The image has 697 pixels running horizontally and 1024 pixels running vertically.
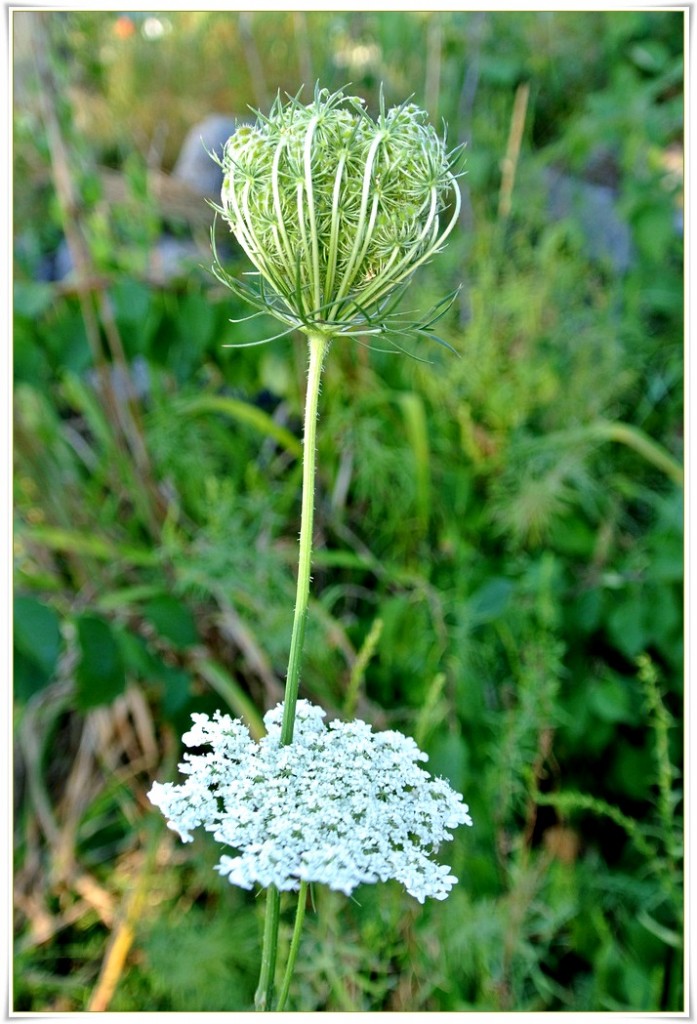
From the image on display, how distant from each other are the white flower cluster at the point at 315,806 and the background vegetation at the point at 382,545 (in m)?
0.43

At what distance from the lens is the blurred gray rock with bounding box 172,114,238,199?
1.33 meters

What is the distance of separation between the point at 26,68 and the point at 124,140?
0.69 feet

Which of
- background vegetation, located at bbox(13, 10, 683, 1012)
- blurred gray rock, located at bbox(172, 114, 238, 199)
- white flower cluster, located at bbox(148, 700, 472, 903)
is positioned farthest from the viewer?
blurred gray rock, located at bbox(172, 114, 238, 199)

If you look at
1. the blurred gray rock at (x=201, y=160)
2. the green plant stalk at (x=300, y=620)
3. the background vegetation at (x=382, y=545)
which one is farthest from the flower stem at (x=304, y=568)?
the blurred gray rock at (x=201, y=160)

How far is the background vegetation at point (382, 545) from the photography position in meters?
0.82

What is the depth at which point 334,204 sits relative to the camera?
24 cm

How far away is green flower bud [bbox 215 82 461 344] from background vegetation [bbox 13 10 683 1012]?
0.47 m

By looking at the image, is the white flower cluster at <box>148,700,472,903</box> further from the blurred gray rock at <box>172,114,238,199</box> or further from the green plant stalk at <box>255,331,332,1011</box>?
the blurred gray rock at <box>172,114,238,199</box>

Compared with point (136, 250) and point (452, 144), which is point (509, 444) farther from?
point (136, 250)

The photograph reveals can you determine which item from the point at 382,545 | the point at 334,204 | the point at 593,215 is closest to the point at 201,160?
the point at 593,215

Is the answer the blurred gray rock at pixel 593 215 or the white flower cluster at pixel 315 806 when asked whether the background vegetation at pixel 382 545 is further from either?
the white flower cluster at pixel 315 806

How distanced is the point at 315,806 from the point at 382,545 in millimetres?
863

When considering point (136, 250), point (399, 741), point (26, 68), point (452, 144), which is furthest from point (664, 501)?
Answer: point (26, 68)

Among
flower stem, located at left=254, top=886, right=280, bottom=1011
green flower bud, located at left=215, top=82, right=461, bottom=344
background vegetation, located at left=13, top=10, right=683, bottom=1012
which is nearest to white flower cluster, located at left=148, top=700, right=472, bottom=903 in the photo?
flower stem, located at left=254, top=886, right=280, bottom=1011
